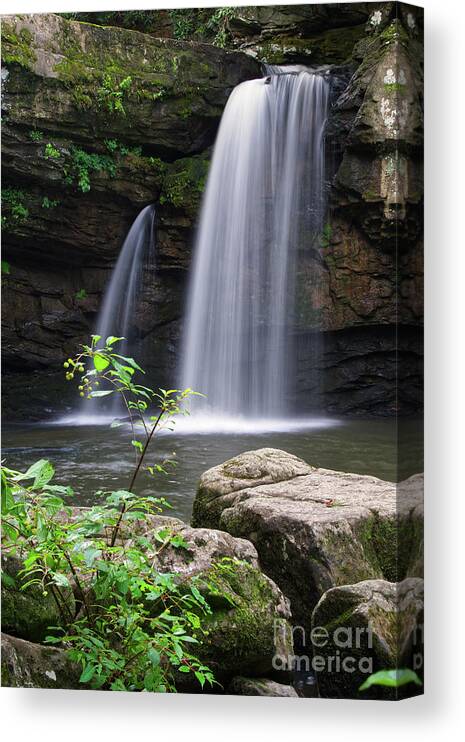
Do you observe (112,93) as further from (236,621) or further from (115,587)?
(236,621)

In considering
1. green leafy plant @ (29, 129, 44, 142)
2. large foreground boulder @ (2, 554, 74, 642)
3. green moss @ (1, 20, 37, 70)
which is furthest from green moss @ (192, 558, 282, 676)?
green moss @ (1, 20, 37, 70)

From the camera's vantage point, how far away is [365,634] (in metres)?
3.79

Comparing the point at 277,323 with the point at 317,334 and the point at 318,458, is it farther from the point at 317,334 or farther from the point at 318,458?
the point at 318,458

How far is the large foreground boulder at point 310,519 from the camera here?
3811 mm

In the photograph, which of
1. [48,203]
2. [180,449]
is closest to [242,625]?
[180,449]

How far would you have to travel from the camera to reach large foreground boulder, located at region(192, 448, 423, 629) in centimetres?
381

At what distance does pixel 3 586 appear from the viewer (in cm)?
416

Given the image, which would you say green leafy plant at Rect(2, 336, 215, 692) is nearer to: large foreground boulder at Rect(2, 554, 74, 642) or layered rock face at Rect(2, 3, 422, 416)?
large foreground boulder at Rect(2, 554, 74, 642)

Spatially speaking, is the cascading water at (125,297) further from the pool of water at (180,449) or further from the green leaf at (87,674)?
the green leaf at (87,674)

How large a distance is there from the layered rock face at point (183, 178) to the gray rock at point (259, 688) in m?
1.21

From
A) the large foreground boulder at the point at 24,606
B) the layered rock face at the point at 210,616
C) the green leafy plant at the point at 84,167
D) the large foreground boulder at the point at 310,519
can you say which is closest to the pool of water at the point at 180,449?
the large foreground boulder at the point at 310,519

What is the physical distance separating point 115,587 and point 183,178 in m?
2.21

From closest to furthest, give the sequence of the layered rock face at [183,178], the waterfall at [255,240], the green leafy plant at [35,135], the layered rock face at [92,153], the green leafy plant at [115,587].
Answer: the green leafy plant at [115,587], the layered rock face at [183,178], the waterfall at [255,240], the layered rock face at [92,153], the green leafy plant at [35,135]

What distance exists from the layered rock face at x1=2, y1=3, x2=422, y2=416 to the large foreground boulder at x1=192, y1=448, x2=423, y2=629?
35 cm
